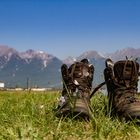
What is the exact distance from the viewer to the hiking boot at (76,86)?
19.8 feet

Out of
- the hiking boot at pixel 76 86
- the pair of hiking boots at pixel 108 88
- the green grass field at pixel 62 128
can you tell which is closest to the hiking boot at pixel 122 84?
the pair of hiking boots at pixel 108 88

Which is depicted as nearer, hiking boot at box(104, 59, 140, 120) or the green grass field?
the green grass field

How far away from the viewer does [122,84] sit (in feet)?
21.4

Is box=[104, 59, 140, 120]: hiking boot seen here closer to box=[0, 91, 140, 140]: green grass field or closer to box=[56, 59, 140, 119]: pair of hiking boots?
box=[56, 59, 140, 119]: pair of hiking boots

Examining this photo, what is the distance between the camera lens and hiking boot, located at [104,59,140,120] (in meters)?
6.23

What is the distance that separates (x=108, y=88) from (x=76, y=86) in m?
0.59

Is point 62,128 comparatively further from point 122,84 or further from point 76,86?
A: point 122,84

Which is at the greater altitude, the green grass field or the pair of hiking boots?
the pair of hiking boots

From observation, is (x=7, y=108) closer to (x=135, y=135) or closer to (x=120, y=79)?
(x=120, y=79)

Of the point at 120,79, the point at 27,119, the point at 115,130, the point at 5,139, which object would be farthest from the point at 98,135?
the point at 120,79

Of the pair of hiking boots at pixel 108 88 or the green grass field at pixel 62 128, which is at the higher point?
the pair of hiking boots at pixel 108 88

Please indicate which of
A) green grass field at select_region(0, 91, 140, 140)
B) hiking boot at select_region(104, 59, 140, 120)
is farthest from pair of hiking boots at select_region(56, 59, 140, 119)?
green grass field at select_region(0, 91, 140, 140)

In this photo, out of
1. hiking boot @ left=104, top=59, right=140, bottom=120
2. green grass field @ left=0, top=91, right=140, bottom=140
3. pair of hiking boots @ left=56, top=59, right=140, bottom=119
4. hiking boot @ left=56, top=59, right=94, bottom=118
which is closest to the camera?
green grass field @ left=0, top=91, right=140, bottom=140

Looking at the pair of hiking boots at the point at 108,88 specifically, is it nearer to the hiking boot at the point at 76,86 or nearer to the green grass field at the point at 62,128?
the hiking boot at the point at 76,86
